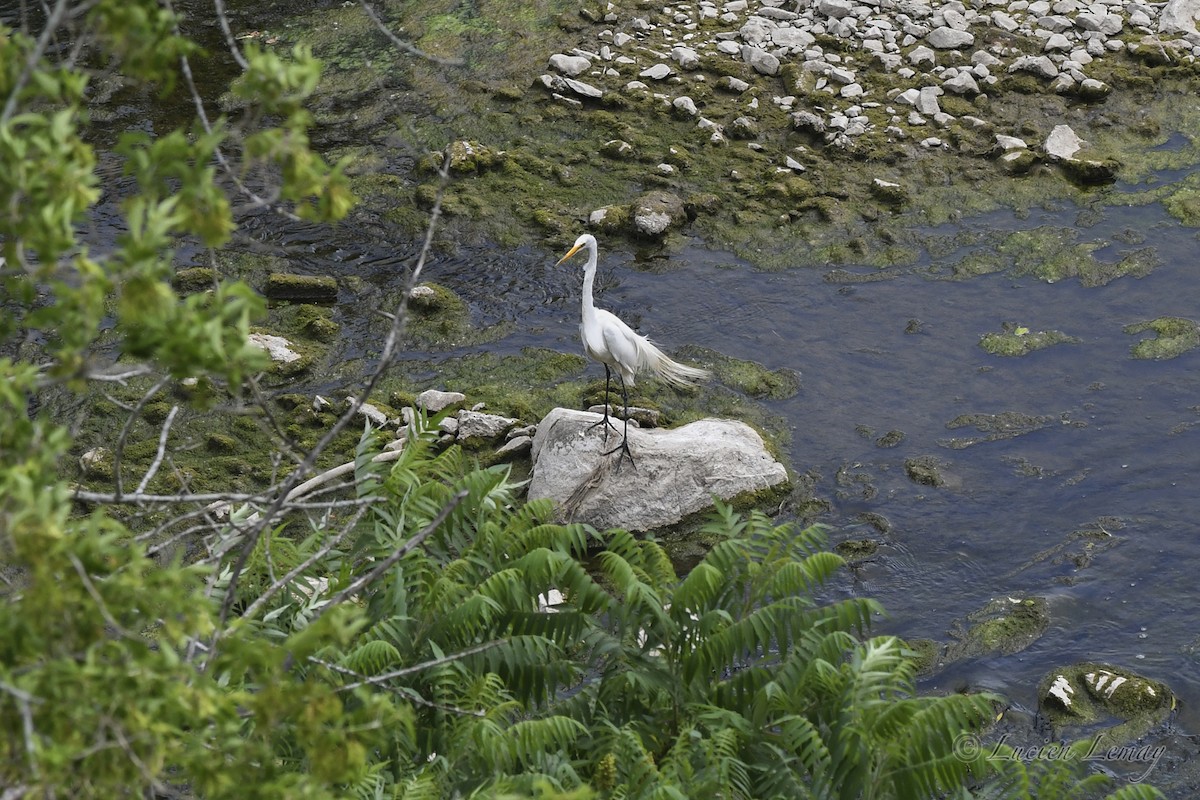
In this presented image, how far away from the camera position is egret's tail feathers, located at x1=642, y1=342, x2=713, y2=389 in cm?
918

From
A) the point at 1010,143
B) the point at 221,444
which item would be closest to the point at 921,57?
the point at 1010,143

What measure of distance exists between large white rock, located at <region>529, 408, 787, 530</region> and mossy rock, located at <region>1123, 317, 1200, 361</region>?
350cm

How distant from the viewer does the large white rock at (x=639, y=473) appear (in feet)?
28.7

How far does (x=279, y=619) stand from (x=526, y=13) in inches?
423

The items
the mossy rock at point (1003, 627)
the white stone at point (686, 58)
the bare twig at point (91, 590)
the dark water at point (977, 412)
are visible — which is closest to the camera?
the bare twig at point (91, 590)

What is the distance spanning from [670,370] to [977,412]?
250cm

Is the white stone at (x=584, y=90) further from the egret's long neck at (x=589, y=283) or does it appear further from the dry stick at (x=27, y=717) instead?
the dry stick at (x=27, y=717)

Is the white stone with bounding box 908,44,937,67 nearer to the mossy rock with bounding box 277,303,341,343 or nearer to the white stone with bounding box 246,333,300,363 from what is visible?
the mossy rock with bounding box 277,303,341,343

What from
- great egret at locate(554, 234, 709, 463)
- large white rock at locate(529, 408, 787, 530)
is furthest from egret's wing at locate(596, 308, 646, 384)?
large white rock at locate(529, 408, 787, 530)

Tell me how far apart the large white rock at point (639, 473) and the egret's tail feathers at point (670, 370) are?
55 centimetres

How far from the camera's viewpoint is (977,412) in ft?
32.3

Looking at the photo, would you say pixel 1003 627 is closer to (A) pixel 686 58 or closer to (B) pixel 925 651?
(B) pixel 925 651

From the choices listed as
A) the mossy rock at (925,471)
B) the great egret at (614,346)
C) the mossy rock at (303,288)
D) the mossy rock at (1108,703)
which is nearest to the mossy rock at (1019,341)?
the mossy rock at (925,471)

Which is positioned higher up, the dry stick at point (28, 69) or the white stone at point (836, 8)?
the dry stick at point (28, 69)
